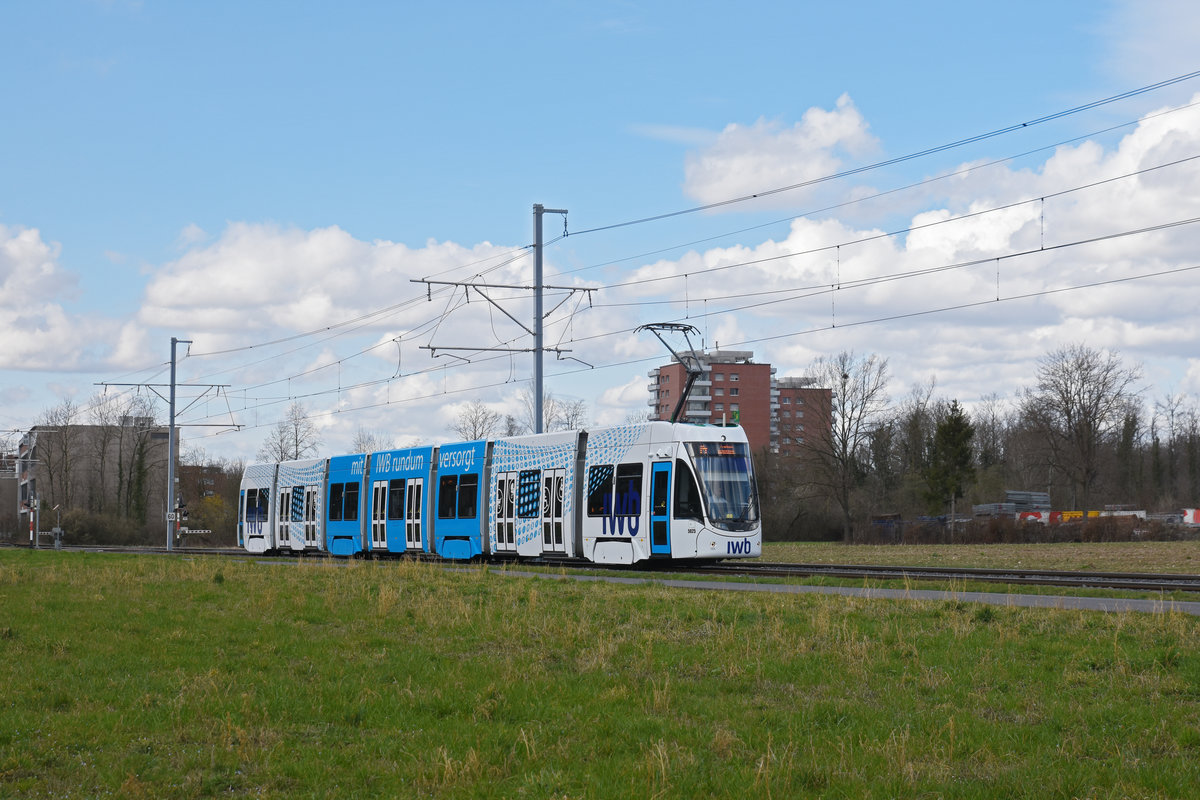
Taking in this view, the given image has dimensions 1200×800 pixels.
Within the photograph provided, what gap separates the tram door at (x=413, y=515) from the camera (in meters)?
37.2

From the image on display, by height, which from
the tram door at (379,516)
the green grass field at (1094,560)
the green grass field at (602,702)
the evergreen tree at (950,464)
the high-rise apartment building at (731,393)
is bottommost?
the green grass field at (1094,560)

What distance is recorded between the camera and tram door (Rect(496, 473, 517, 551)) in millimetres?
33062

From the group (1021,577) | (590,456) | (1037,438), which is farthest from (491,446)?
(1037,438)

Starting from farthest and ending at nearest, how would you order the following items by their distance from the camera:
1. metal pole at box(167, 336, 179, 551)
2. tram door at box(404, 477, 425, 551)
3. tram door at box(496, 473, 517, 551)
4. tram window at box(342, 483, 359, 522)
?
metal pole at box(167, 336, 179, 551) < tram window at box(342, 483, 359, 522) < tram door at box(404, 477, 425, 551) < tram door at box(496, 473, 517, 551)

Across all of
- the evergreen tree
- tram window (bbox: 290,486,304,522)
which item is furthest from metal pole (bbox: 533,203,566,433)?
the evergreen tree

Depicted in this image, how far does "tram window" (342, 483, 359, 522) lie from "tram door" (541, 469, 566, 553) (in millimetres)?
11019

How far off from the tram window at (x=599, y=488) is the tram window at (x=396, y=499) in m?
9.92

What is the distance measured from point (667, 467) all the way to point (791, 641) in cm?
1435

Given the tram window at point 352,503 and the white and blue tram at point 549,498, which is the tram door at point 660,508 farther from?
the tram window at point 352,503

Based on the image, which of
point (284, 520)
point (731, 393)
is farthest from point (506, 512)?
point (731, 393)

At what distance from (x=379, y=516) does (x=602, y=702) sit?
97.7 ft

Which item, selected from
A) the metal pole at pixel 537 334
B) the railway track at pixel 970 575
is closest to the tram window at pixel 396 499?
the metal pole at pixel 537 334

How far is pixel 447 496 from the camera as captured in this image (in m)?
36.0

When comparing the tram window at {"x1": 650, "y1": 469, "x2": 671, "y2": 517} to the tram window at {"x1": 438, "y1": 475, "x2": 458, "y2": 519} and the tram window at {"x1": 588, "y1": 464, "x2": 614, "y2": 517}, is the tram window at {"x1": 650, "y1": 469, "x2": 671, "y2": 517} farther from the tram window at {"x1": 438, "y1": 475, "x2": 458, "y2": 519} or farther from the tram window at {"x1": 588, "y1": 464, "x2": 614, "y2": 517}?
the tram window at {"x1": 438, "y1": 475, "x2": 458, "y2": 519}
